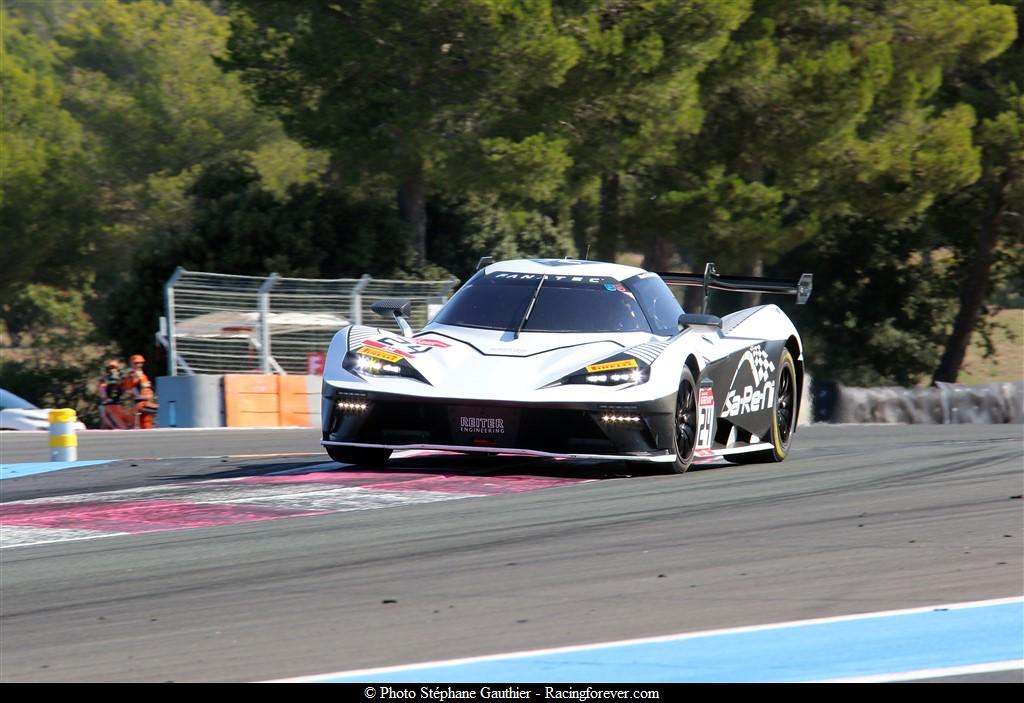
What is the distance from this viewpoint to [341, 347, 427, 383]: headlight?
9.32 m

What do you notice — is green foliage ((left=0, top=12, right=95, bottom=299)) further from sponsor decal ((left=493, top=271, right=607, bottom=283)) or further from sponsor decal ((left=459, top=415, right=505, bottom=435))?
sponsor decal ((left=459, top=415, right=505, bottom=435))

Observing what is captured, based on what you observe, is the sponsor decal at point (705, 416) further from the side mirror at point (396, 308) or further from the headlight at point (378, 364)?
the side mirror at point (396, 308)

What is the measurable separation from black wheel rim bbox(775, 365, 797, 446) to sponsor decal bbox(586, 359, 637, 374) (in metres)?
2.20

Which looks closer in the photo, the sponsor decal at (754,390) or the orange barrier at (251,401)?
the sponsor decal at (754,390)

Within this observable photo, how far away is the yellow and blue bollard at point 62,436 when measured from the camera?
1194cm

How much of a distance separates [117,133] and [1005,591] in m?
45.9

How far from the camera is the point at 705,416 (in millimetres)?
9773

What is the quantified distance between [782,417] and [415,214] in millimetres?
21939

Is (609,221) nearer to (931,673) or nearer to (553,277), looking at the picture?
(553,277)

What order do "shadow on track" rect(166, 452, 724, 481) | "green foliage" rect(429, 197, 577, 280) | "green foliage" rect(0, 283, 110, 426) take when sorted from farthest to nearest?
"green foliage" rect(0, 283, 110, 426), "green foliage" rect(429, 197, 577, 280), "shadow on track" rect(166, 452, 724, 481)

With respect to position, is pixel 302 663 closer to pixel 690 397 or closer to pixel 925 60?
pixel 690 397

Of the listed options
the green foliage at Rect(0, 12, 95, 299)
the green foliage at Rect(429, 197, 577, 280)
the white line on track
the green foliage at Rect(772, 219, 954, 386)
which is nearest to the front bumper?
the white line on track
